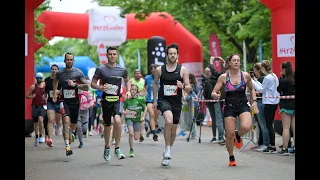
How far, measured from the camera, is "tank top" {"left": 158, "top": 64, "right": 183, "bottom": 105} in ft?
40.0

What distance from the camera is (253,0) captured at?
85.9 ft

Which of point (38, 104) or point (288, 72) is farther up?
point (288, 72)

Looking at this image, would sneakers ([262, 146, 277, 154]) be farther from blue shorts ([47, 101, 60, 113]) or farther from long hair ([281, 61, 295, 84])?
blue shorts ([47, 101, 60, 113])

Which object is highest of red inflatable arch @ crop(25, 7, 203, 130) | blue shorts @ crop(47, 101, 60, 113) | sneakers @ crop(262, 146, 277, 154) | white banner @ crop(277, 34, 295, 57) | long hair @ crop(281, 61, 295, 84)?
red inflatable arch @ crop(25, 7, 203, 130)

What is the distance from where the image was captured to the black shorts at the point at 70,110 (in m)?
14.1

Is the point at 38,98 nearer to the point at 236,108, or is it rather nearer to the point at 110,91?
the point at 110,91

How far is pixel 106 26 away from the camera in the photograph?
1232 inches

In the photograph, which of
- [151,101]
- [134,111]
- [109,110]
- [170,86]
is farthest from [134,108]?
[151,101]

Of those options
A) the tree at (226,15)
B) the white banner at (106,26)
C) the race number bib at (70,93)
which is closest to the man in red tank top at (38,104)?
the race number bib at (70,93)

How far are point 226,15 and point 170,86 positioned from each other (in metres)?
18.7

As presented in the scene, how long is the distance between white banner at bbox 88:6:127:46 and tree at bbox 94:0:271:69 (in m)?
1.85

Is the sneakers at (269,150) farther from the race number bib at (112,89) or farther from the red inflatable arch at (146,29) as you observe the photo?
the red inflatable arch at (146,29)

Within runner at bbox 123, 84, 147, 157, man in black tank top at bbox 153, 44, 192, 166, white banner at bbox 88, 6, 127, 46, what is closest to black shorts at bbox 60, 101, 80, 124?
runner at bbox 123, 84, 147, 157
